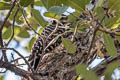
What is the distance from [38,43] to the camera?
7.04 ft

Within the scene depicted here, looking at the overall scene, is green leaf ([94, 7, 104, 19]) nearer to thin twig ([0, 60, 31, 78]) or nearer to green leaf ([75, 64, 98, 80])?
green leaf ([75, 64, 98, 80])

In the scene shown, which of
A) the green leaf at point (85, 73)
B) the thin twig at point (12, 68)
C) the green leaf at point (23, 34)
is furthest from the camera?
the green leaf at point (23, 34)

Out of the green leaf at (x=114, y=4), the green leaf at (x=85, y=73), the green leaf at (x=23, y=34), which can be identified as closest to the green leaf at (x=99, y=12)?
the green leaf at (x=114, y=4)

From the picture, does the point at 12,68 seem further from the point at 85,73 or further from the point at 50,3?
the point at 85,73

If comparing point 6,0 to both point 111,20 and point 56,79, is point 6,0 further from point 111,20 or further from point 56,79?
point 56,79

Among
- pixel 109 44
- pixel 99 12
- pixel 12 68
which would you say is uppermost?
pixel 99 12

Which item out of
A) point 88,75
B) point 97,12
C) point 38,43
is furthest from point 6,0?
point 88,75

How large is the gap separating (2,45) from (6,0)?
0.79 feet

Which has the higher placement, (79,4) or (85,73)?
(79,4)

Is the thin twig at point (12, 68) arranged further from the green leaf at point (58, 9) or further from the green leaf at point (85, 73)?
the green leaf at point (85, 73)

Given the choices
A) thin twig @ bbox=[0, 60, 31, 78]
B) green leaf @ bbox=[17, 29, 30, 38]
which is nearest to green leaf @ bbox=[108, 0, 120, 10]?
thin twig @ bbox=[0, 60, 31, 78]

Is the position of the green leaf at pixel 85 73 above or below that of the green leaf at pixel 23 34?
above

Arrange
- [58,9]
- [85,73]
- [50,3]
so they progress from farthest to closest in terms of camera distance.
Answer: [50,3]
[58,9]
[85,73]

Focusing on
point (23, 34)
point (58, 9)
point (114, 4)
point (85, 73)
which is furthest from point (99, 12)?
point (23, 34)
